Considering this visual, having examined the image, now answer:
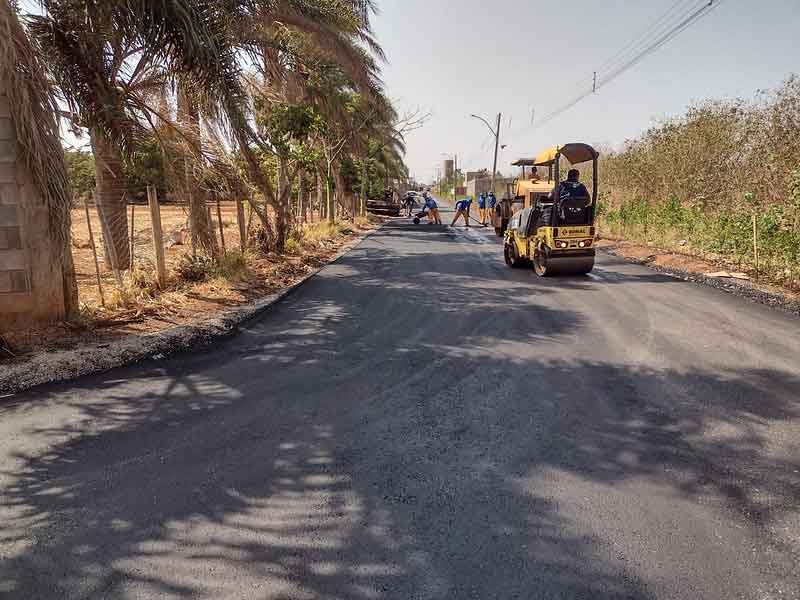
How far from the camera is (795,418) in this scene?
4105mm

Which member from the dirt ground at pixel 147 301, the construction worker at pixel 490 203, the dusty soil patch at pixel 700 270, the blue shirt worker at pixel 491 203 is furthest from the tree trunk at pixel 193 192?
the blue shirt worker at pixel 491 203

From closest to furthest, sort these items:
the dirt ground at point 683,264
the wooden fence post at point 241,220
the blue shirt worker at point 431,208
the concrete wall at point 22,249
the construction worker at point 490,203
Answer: the concrete wall at point 22,249, the dirt ground at point 683,264, the wooden fence post at point 241,220, the construction worker at point 490,203, the blue shirt worker at point 431,208

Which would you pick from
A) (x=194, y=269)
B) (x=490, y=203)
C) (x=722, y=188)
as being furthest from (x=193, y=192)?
(x=490, y=203)

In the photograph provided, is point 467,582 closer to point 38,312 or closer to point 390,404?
point 390,404

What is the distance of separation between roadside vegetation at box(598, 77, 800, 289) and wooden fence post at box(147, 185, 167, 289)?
10.7 m

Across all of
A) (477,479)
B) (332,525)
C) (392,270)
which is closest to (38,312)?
(332,525)

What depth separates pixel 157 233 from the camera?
7.96 meters

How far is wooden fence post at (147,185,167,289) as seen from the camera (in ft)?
25.9

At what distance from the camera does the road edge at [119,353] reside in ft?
16.1

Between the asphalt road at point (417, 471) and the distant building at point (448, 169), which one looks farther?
the distant building at point (448, 169)

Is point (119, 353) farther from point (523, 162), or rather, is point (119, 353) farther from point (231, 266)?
point (523, 162)

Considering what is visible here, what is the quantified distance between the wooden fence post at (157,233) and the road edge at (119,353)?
1.62 meters

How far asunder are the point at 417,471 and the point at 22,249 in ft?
17.7

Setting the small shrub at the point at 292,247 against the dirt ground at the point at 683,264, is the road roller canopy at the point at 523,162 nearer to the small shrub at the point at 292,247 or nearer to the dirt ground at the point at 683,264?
the dirt ground at the point at 683,264
